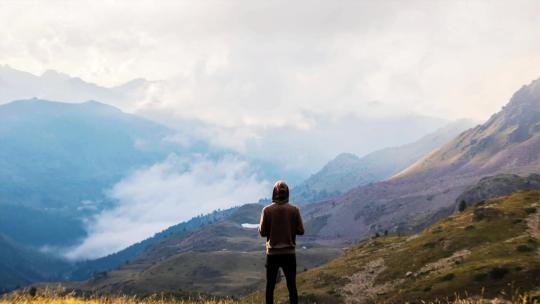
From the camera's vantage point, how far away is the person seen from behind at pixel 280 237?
46.9 ft

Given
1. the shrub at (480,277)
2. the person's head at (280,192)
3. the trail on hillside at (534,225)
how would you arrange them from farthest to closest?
the trail on hillside at (534,225) → the shrub at (480,277) → the person's head at (280,192)

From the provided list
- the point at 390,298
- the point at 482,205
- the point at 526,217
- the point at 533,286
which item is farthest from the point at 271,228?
the point at 482,205

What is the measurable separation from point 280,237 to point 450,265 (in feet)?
241

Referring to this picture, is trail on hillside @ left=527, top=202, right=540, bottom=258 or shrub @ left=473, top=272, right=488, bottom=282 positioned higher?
trail on hillside @ left=527, top=202, right=540, bottom=258

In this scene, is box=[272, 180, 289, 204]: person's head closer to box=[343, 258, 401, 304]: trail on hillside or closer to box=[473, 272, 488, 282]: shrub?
box=[473, 272, 488, 282]: shrub

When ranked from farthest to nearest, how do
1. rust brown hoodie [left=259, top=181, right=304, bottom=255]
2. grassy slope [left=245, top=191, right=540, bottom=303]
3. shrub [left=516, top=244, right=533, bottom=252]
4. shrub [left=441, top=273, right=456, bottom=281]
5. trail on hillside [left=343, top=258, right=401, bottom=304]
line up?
trail on hillside [left=343, top=258, right=401, bottom=304], shrub [left=516, top=244, right=533, bottom=252], shrub [left=441, top=273, right=456, bottom=281], grassy slope [left=245, top=191, right=540, bottom=303], rust brown hoodie [left=259, top=181, right=304, bottom=255]

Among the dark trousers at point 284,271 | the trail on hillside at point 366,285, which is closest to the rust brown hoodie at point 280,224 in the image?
the dark trousers at point 284,271

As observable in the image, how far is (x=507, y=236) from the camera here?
84.3 meters

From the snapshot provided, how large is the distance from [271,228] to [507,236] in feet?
264

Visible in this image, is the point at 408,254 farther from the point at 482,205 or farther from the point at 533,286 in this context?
the point at 533,286

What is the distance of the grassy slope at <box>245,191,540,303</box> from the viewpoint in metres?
63.9

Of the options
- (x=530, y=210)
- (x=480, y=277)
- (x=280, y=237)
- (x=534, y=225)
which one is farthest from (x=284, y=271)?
(x=530, y=210)

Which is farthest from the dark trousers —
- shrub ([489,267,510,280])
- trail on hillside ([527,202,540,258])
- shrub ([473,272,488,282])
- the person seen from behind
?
trail on hillside ([527,202,540,258])

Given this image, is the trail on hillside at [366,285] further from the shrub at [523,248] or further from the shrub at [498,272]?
the shrub at [498,272]
